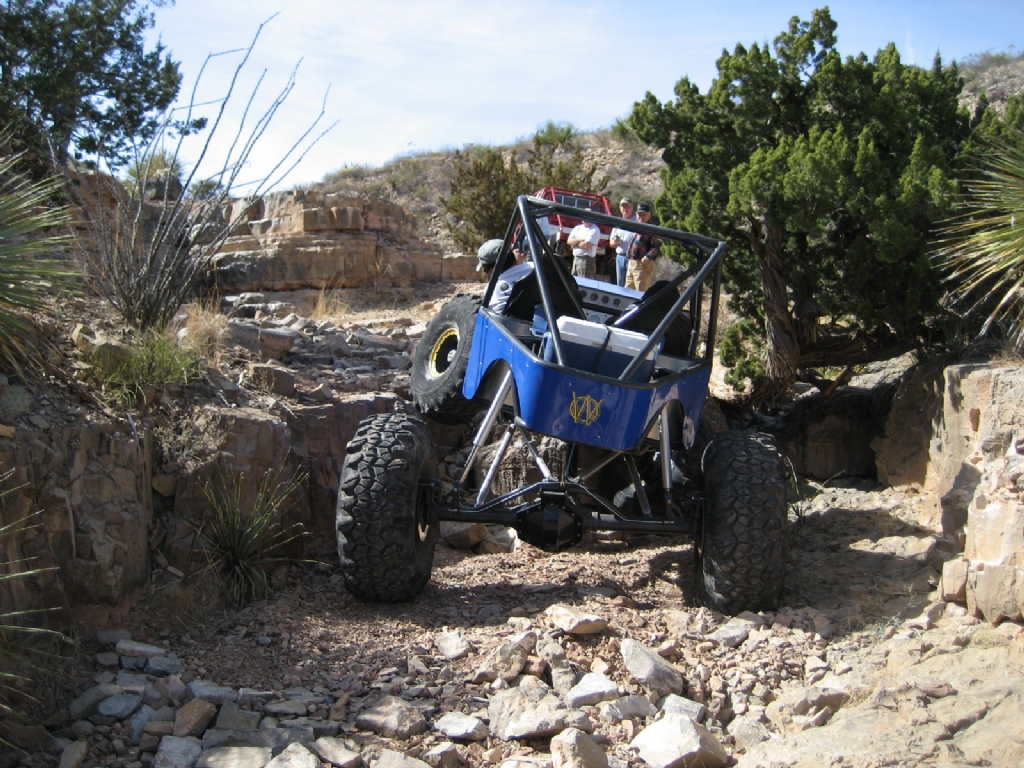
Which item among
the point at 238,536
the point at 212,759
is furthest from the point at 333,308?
the point at 212,759

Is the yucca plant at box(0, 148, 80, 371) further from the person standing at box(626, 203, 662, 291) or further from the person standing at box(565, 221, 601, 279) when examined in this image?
the person standing at box(626, 203, 662, 291)

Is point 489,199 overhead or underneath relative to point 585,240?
overhead

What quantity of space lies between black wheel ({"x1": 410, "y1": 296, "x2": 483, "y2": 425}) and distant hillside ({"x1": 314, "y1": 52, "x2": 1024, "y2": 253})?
57.5ft

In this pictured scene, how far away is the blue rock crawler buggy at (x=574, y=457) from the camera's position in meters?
5.39

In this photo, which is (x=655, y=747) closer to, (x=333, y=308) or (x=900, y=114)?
(x=900, y=114)

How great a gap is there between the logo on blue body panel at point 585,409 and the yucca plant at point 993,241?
10.2 feet

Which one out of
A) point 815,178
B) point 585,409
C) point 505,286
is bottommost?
point 585,409

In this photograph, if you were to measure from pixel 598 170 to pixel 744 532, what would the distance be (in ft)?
86.0

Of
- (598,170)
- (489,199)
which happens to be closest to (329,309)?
(489,199)

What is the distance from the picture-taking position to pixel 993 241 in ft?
22.7

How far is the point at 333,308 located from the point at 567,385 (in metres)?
9.32

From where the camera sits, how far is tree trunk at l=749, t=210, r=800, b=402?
902cm

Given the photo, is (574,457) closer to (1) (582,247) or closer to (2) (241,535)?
(2) (241,535)

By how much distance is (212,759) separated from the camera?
401cm
